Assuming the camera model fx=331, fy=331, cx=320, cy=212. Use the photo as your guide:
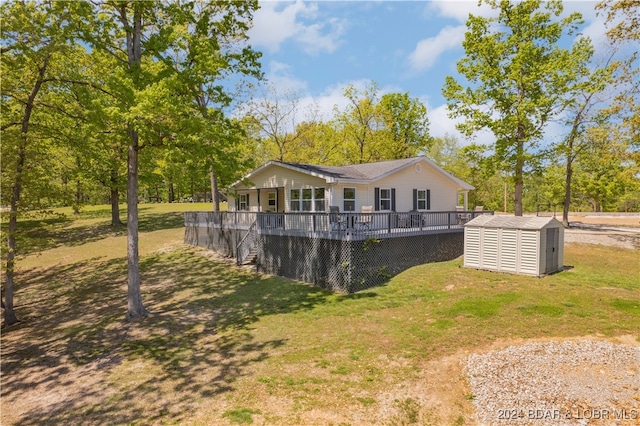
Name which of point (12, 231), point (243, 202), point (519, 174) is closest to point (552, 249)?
point (519, 174)


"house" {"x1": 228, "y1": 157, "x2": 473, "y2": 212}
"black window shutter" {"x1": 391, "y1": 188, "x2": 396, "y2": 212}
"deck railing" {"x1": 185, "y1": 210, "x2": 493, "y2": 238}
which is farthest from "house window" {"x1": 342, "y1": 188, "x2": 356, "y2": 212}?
"deck railing" {"x1": 185, "y1": 210, "x2": 493, "y2": 238}

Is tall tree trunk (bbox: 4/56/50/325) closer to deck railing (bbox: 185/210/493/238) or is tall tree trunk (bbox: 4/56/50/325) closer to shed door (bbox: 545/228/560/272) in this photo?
deck railing (bbox: 185/210/493/238)

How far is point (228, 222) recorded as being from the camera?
20609mm

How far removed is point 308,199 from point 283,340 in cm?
1210

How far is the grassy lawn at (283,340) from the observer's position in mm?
6564

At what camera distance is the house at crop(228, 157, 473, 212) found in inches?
776

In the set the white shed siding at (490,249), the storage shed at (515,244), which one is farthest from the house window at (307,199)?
the white shed siding at (490,249)

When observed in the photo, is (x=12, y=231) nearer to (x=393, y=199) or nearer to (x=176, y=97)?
(x=176, y=97)

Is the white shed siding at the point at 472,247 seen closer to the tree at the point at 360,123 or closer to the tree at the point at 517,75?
the tree at the point at 517,75

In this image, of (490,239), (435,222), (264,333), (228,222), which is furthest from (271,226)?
(490,239)

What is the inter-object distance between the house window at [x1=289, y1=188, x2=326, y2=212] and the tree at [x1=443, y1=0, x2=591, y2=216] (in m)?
13.2

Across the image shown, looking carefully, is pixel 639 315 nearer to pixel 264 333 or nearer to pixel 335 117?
pixel 264 333

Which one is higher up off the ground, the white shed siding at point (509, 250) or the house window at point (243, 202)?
the house window at point (243, 202)

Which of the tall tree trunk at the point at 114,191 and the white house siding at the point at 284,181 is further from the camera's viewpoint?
the tall tree trunk at the point at 114,191
